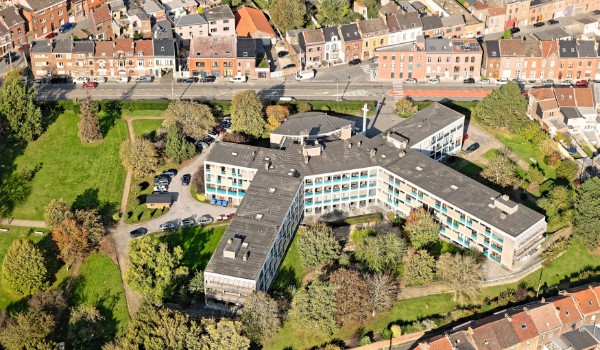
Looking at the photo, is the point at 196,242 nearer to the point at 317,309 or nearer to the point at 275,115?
the point at 317,309

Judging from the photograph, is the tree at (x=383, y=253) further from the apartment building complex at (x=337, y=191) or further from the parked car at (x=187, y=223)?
the parked car at (x=187, y=223)

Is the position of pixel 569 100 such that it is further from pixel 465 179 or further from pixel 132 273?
pixel 132 273

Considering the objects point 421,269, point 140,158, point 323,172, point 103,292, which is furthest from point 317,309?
point 140,158

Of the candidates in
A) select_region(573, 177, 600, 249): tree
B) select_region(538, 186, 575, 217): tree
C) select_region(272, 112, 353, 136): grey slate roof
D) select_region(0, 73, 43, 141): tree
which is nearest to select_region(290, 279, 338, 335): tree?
select_region(272, 112, 353, 136): grey slate roof

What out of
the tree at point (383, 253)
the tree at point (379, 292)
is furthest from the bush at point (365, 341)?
the tree at point (383, 253)

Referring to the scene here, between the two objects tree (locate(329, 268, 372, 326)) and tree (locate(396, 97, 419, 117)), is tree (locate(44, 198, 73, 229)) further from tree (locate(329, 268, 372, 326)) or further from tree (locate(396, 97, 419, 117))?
tree (locate(396, 97, 419, 117))
